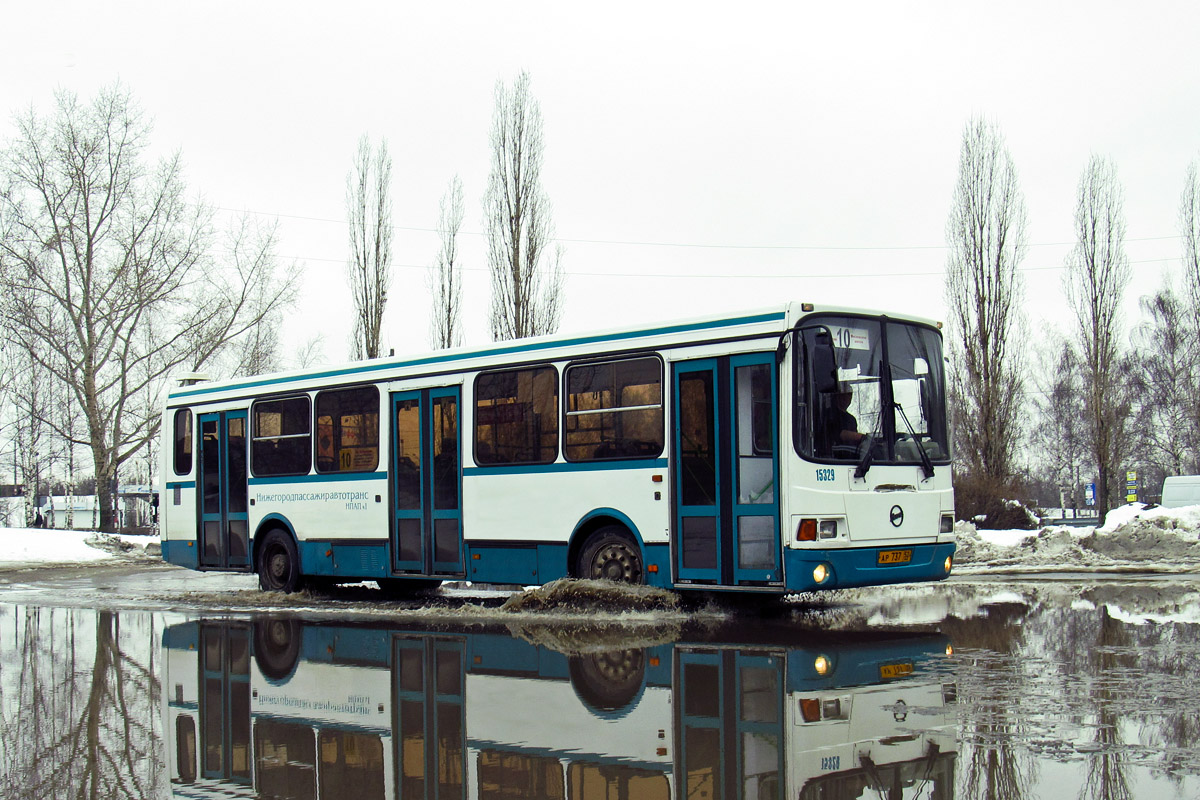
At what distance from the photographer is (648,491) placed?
12.9 metres

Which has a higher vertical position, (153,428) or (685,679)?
(153,428)

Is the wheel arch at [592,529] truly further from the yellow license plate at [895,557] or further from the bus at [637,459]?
the yellow license plate at [895,557]

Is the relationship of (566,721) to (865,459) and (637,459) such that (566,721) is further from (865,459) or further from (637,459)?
(637,459)

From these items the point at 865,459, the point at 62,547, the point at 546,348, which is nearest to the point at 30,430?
the point at 62,547

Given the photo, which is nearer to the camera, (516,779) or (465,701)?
(516,779)

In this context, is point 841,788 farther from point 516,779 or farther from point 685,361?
point 685,361

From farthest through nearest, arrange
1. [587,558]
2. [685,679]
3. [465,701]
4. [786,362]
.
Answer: [587,558], [786,362], [685,679], [465,701]

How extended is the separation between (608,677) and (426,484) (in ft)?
23.4

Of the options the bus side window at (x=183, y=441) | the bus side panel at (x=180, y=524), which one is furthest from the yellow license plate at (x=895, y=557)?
the bus side window at (x=183, y=441)

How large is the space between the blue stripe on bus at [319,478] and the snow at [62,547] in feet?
42.7

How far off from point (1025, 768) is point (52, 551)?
29.5 metres

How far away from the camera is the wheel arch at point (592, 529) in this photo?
42.8 ft

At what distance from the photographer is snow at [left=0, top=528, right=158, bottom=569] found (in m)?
29.6

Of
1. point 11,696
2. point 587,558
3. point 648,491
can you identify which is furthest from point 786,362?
point 11,696
